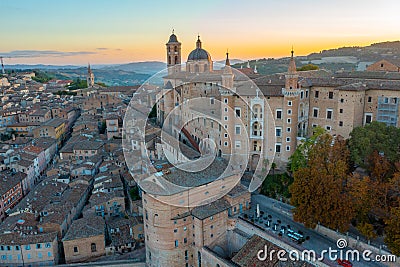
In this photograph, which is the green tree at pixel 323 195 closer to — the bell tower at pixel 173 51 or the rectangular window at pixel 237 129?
the rectangular window at pixel 237 129

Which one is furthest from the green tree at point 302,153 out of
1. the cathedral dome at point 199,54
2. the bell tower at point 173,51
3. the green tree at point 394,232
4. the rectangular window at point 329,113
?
the bell tower at point 173,51

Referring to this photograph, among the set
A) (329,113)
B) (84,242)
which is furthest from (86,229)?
(329,113)

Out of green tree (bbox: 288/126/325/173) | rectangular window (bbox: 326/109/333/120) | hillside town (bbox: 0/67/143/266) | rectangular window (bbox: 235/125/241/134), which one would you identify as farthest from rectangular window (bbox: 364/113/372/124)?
hillside town (bbox: 0/67/143/266)

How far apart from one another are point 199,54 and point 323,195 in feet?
83.7

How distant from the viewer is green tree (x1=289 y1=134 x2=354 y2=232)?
1574 centimetres

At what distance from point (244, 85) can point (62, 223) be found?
16.1 metres

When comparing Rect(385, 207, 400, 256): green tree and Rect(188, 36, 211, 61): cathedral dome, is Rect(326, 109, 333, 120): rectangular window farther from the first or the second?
Rect(188, 36, 211, 61): cathedral dome

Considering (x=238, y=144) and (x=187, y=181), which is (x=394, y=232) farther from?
(x=238, y=144)

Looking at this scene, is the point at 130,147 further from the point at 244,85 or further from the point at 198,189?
the point at 198,189

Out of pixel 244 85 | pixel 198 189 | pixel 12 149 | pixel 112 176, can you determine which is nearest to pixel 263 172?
pixel 244 85

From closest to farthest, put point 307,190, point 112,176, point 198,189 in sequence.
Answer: point 307,190, point 198,189, point 112,176

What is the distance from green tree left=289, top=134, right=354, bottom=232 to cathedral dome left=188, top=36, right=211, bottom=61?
74.5 ft

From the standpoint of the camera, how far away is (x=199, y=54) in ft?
124

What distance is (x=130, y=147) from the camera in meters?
30.8
